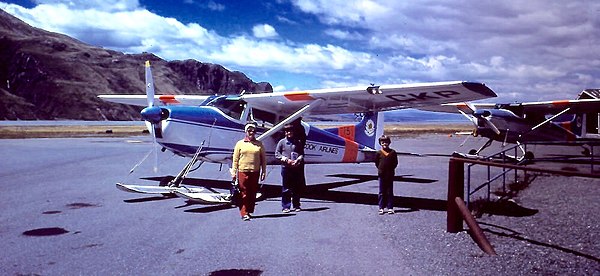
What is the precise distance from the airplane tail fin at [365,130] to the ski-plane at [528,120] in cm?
785

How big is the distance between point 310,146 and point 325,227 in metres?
5.11

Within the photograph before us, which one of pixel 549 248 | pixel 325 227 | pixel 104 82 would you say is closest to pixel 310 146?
pixel 325 227

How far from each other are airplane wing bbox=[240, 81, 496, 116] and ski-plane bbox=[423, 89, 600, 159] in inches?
390

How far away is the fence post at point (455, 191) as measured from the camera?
262 inches

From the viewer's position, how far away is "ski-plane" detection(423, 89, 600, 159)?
69.6 ft

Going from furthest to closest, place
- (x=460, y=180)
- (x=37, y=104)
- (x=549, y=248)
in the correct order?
(x=37, y=104) < (x=460, y=180) < (x=549, y=248)

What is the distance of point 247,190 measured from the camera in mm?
7922

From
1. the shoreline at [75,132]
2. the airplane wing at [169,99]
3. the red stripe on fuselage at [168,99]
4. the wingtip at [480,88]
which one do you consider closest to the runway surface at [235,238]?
the wingtip at [480,88]

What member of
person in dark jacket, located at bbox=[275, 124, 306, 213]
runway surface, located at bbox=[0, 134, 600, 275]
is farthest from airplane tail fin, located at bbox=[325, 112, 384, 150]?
person in dark jacket, located at bbox=[275, 124, 306, 213]

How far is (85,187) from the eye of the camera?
38.6 feet

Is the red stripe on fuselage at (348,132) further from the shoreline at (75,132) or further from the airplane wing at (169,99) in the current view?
the shoreline at (75,132)

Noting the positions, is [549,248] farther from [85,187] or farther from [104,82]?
[104,82]

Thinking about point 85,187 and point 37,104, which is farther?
point 37,104

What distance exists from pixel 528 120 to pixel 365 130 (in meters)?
12.0
